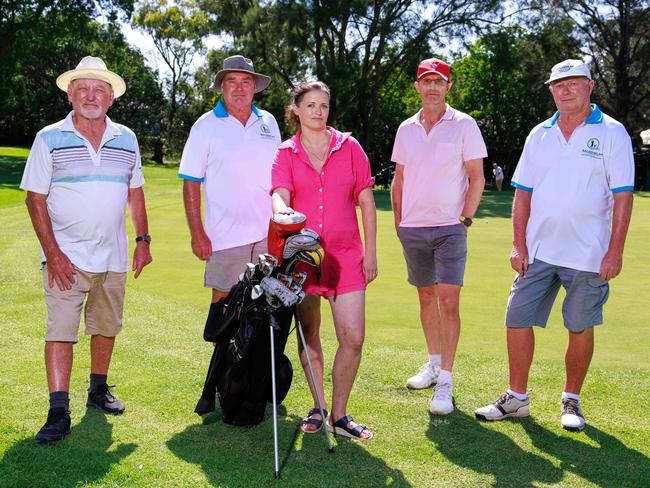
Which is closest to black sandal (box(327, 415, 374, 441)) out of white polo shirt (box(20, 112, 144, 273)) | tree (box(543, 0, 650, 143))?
white polo shirt (box(20, 112, 144, 273))

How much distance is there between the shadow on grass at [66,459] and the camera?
12.6 feet

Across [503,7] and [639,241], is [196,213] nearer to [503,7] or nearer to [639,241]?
[639,241]

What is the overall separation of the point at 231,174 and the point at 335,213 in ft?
3.03

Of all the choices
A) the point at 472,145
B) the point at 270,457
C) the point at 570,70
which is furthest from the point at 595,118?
the point at 270,457

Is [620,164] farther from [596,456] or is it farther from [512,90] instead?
[512,90]

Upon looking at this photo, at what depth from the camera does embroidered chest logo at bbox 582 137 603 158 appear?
185 inches

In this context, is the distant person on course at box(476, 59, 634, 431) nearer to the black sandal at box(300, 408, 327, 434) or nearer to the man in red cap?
the man in red cap

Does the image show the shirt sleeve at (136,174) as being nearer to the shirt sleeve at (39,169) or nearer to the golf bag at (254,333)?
the shirt sleeve at (39,169)

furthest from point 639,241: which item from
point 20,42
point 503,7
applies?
point 20,42

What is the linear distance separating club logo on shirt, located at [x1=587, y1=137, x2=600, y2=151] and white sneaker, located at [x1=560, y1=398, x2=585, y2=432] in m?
1.48

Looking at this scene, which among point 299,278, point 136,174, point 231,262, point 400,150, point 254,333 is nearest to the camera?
point 299,278

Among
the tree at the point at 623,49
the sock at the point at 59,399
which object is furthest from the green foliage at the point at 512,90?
the sock at the point at 59,399

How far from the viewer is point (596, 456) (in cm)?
425

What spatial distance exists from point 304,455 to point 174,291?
188 inches
